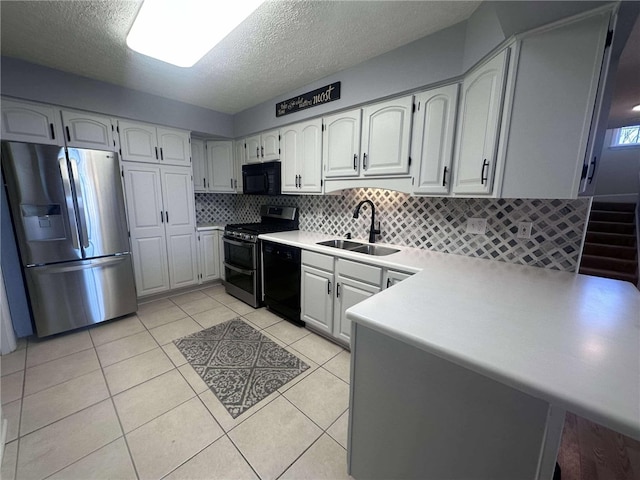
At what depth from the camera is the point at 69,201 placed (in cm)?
230

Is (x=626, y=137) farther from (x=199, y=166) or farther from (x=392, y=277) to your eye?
(x=199, y=166)

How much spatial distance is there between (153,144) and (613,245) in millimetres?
6222

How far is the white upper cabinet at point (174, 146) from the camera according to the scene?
308 cm

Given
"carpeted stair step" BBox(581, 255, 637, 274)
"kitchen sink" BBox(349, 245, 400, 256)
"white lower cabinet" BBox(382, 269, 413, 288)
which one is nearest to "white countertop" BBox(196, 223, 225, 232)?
"kitchen sink" BBox(349, 245, 400, 256)

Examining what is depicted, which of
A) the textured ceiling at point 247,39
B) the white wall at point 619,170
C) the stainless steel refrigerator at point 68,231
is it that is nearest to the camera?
the textured ceiling at point 247,39

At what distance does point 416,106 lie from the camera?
192 centimetres

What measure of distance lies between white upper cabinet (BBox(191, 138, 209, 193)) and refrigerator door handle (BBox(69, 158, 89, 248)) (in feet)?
4.72

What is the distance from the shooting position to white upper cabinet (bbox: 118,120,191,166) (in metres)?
2.82

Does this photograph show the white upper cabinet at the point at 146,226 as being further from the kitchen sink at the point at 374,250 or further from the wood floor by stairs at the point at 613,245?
the wood floor by stairs at the point at 613,245

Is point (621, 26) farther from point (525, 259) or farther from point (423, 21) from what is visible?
point (525, 259)

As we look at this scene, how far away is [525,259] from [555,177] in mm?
711

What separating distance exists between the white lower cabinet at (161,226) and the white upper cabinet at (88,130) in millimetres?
289

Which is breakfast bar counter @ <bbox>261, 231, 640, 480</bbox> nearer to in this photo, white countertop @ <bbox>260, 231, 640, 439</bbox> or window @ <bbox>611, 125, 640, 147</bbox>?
white countertop @ <bbox>260, 231, 640, 439</bbox>

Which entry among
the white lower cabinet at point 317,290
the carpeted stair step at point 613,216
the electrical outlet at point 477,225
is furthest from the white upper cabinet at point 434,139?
the carpeted stair step at point 613,216
